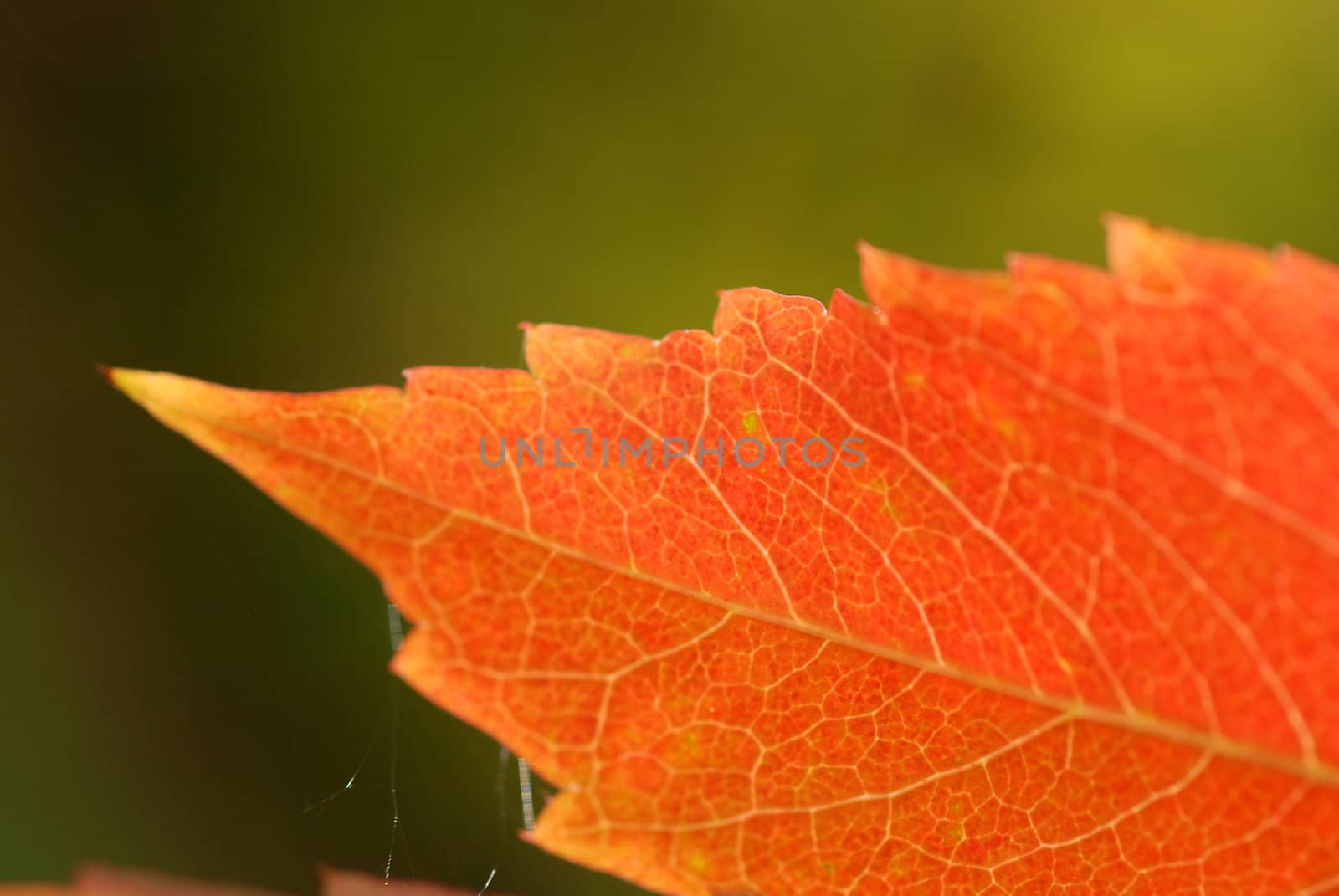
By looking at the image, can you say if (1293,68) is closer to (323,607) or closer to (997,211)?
(997,211)

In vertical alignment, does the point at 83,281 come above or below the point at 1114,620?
above

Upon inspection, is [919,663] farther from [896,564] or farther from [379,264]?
[379,264]

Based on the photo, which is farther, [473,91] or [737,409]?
[473,91]

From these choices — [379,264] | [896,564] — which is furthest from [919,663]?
[379,264]

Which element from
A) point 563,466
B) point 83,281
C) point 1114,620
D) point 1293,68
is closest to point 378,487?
point 563,466

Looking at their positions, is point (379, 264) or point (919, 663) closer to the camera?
point (919, 663)

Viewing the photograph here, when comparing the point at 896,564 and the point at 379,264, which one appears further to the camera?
the point at 379,264

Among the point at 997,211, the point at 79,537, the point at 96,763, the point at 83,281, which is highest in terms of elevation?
the point at 997,211

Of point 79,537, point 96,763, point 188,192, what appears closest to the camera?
point 96,763
